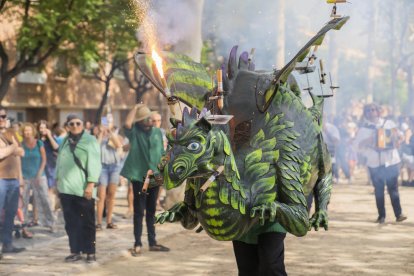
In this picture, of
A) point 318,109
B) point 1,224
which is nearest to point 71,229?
point 1,224

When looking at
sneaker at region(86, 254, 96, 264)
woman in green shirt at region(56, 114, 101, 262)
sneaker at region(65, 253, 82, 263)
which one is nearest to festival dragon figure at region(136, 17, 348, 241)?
woman in green shirt at region(56, 114, 101, 262)

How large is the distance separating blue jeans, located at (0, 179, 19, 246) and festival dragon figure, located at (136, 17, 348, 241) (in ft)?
17.1

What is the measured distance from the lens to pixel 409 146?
20.2 metres

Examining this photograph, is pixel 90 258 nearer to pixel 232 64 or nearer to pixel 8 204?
pixel 8 204

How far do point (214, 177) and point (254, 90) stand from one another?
89cm

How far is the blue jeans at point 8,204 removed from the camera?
9938 mm

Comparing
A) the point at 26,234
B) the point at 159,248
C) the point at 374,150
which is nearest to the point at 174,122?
the point at 159,248

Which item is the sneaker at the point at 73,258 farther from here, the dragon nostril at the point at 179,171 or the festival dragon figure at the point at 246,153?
the dragon nostril at the point at 179,171

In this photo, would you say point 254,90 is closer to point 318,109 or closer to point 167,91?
point 167,91

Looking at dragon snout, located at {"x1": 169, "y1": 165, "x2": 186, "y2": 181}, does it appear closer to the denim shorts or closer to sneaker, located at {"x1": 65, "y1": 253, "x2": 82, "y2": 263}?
sneaker, located at {"x1": 65, "y1": 253, "x2": 82, "y2": 263}

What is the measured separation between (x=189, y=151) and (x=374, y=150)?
953 cm

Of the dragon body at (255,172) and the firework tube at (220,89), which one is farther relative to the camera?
the firework tube at (220,89)

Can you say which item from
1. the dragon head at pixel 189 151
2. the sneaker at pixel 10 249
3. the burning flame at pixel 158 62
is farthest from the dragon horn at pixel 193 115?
the sneaker at pixel 10 249

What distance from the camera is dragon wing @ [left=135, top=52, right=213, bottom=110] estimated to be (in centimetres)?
523
